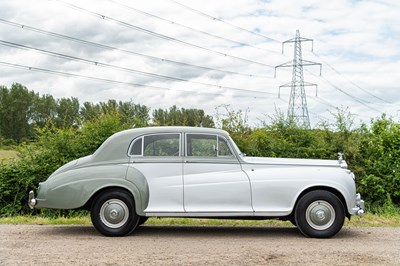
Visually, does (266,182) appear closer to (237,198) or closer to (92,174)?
(237,198)

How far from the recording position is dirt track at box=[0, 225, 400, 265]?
679 centimetres

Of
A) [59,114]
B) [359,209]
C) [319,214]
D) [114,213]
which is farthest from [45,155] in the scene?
[59,114]

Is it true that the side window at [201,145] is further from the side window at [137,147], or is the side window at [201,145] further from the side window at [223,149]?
the side window at [137,147]

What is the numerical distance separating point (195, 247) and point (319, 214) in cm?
222

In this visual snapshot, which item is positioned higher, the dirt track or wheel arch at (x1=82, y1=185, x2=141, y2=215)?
wheel arch at (x1=82, y1=185, x2=141, y2=215)

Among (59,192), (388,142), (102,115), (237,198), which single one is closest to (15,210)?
(102,115)

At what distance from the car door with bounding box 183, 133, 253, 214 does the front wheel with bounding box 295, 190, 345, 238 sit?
0.87 m

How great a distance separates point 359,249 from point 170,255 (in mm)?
2817

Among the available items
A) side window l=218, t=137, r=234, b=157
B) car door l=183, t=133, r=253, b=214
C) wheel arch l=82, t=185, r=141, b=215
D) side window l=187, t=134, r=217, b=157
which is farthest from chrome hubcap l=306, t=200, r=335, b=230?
wheel arch l=82, t=185, r=141, b=215

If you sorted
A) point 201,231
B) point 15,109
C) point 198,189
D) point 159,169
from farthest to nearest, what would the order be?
point 15,109 → point 201,231 → point 159,169 → point 198,189

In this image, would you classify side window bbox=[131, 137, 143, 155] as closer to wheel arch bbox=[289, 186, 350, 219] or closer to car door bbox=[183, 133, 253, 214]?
car door bbox=[183, 133, 253, 214]

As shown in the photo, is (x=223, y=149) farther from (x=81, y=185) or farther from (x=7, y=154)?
(x=7, y=154)

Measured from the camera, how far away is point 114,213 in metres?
8.47

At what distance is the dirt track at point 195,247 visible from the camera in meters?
6.79
